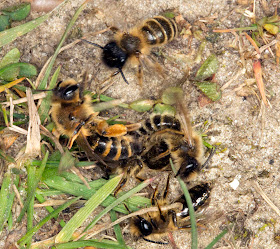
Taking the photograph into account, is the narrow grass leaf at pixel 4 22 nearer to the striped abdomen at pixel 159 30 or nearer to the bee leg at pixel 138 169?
the striped abdomen at pixel 159 30

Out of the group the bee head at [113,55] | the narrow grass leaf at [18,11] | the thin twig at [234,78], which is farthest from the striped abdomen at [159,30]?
the narrow grass leaf at [18,11]

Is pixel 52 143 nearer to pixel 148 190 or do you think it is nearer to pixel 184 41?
pixel 148 190

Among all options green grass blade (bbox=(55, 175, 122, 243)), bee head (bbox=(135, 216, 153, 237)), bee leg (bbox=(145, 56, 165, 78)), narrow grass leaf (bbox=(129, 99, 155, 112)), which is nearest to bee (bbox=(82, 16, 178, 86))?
bee leg (bbox=(145, 56, 165, 78))

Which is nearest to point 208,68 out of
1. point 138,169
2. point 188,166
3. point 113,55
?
point 113,55

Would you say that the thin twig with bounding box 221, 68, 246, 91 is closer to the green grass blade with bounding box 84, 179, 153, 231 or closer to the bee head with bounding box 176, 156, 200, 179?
the bee head with bounding box 176, 156, 200, 179

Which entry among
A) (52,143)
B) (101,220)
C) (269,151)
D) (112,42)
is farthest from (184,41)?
(101,220)

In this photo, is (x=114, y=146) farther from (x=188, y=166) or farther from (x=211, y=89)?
(x=211, y=89)
